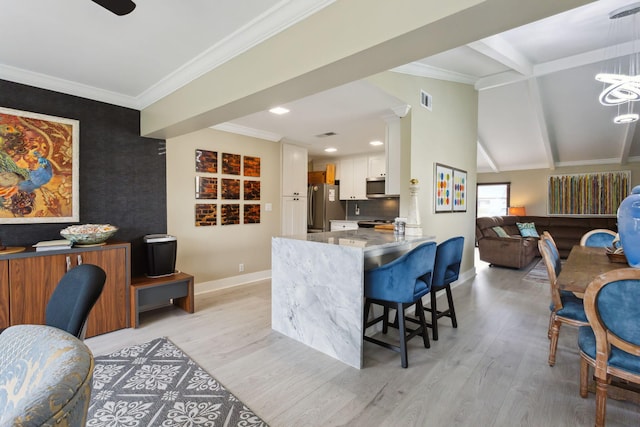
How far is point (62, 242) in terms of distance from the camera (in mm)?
2588

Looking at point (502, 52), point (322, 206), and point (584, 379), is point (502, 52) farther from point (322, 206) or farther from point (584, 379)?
point (322, 206)

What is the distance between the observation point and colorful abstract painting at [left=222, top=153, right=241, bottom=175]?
14.3 feet

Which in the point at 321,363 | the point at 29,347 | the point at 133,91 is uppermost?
the point at 133,91

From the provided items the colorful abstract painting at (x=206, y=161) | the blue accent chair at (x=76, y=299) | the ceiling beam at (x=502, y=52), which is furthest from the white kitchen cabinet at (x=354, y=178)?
the blue accent chair at (x=76, y=299)

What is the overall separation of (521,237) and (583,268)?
4.78m

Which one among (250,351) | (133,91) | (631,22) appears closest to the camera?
(250,351)

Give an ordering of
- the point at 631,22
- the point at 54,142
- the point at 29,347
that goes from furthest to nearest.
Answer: the point at 631,22 → the point at 54,142 → the point at 29,347

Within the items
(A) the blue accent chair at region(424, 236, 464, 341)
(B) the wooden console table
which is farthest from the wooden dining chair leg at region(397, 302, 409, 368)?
(B) the wooden console table

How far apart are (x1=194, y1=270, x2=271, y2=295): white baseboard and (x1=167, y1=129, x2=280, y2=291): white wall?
0.19 feet

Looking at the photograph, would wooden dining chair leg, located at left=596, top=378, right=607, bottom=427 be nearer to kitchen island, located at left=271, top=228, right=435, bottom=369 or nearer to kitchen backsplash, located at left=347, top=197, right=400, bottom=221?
kitchen island, located at left=271, top=228, right=435, bottom=369

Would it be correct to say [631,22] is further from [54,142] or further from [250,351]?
[54,142]

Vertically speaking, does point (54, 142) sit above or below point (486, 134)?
below

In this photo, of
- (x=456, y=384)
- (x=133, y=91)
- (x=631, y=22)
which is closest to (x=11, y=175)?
(x=133, y=91)

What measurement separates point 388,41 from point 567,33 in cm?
392
